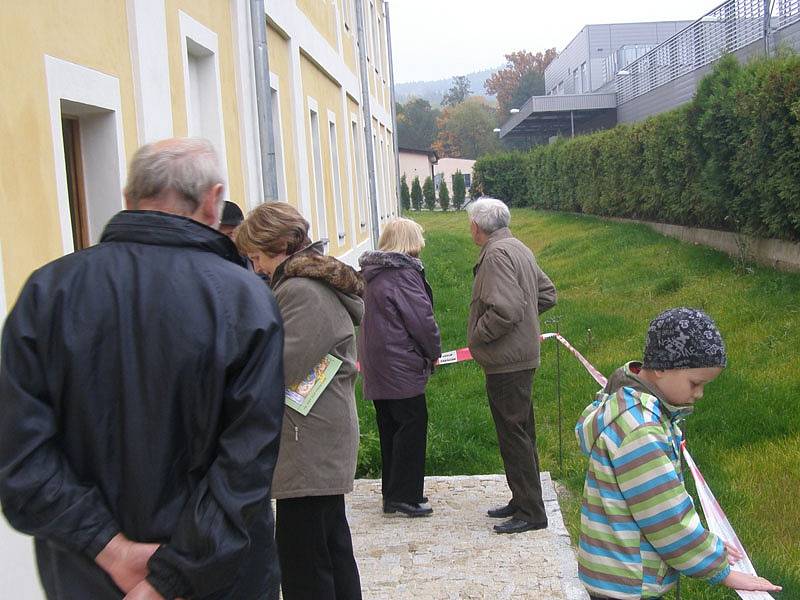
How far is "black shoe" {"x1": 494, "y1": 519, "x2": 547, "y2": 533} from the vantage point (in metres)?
5.85

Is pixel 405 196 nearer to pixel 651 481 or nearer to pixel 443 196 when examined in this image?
pixel 443 196

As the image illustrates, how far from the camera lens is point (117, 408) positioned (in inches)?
94.3

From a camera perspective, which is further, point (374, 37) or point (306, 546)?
point (374, 37)

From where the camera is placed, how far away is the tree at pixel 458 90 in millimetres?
149625

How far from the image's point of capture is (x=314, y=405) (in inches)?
159

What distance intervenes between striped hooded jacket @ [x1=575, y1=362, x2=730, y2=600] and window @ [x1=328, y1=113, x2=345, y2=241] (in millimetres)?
12878

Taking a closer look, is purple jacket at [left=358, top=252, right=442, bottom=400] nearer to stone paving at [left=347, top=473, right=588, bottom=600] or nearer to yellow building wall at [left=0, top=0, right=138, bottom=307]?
stone paving at [left=347, top=473, right=588, bottom=600]

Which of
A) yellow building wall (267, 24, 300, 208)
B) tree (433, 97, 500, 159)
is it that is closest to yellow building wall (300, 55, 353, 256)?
yellow building wall (267, 24, 300, 208)

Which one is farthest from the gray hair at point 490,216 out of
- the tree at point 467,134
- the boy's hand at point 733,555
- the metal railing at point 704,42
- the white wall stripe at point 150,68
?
the tree at point 467,134

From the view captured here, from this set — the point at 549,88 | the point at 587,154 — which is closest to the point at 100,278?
the point at 587,154

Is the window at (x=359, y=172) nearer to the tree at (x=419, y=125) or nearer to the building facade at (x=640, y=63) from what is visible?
the building facade at (x=640, y=63)

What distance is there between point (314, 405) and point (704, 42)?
97.8 feet

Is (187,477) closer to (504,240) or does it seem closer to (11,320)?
(11,320)

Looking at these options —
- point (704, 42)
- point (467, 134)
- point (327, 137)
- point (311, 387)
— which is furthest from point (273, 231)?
point (467, 134)
